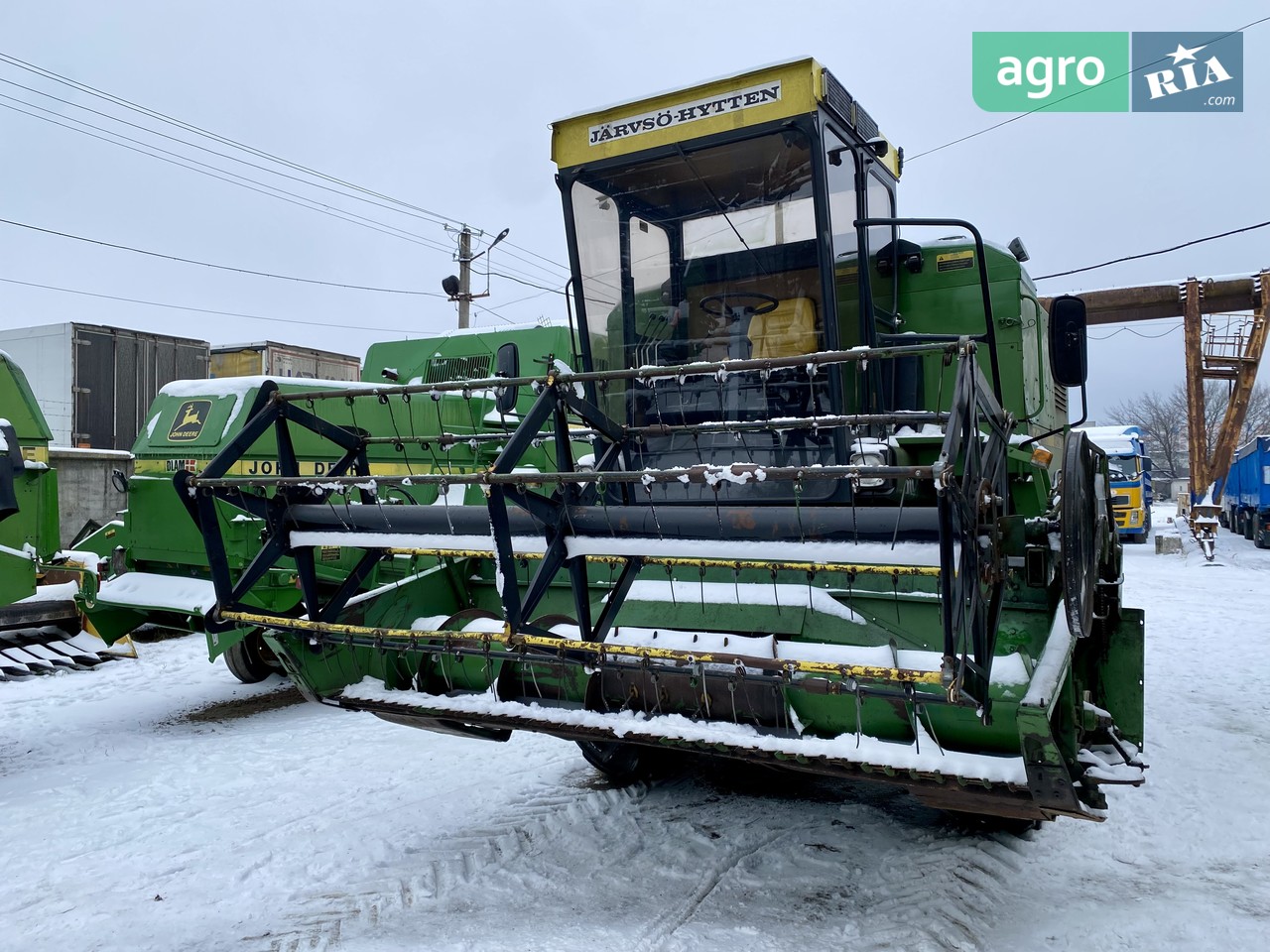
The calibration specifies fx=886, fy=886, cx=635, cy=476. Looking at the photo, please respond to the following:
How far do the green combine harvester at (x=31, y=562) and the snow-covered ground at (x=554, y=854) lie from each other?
0.54 metres

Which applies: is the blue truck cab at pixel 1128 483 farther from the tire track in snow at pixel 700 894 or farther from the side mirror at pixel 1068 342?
the tire track in snow at pixel 700 894

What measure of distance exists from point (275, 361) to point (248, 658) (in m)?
8.74

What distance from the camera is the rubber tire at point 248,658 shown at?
281 inches

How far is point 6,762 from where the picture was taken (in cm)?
517

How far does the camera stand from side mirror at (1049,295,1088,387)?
3904 mm

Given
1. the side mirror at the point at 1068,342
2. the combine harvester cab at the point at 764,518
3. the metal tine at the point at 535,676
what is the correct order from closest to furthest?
the combine harvester cab at the point at 764,518, the metal tine at the point at 535,676, the side mirror at the point at 1068,342

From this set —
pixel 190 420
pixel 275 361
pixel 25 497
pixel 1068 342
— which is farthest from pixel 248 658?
pixel 275 361

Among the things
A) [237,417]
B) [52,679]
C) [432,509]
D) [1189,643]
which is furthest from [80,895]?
→ [1189,643]

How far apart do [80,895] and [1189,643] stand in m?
8.56

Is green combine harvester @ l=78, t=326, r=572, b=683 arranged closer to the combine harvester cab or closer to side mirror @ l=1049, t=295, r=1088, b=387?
the combine harvester cab

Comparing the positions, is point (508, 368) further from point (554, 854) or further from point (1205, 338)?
point (1205, 338)

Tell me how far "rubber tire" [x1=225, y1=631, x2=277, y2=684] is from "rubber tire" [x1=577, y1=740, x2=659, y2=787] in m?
3.77

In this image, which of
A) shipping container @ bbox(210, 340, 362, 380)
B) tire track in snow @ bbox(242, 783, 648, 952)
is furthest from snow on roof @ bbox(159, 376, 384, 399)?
shipping container @ bbox(210, 340, 362, 380)

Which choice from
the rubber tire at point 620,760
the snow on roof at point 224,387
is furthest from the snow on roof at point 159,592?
the rubber tire at point 620,760
